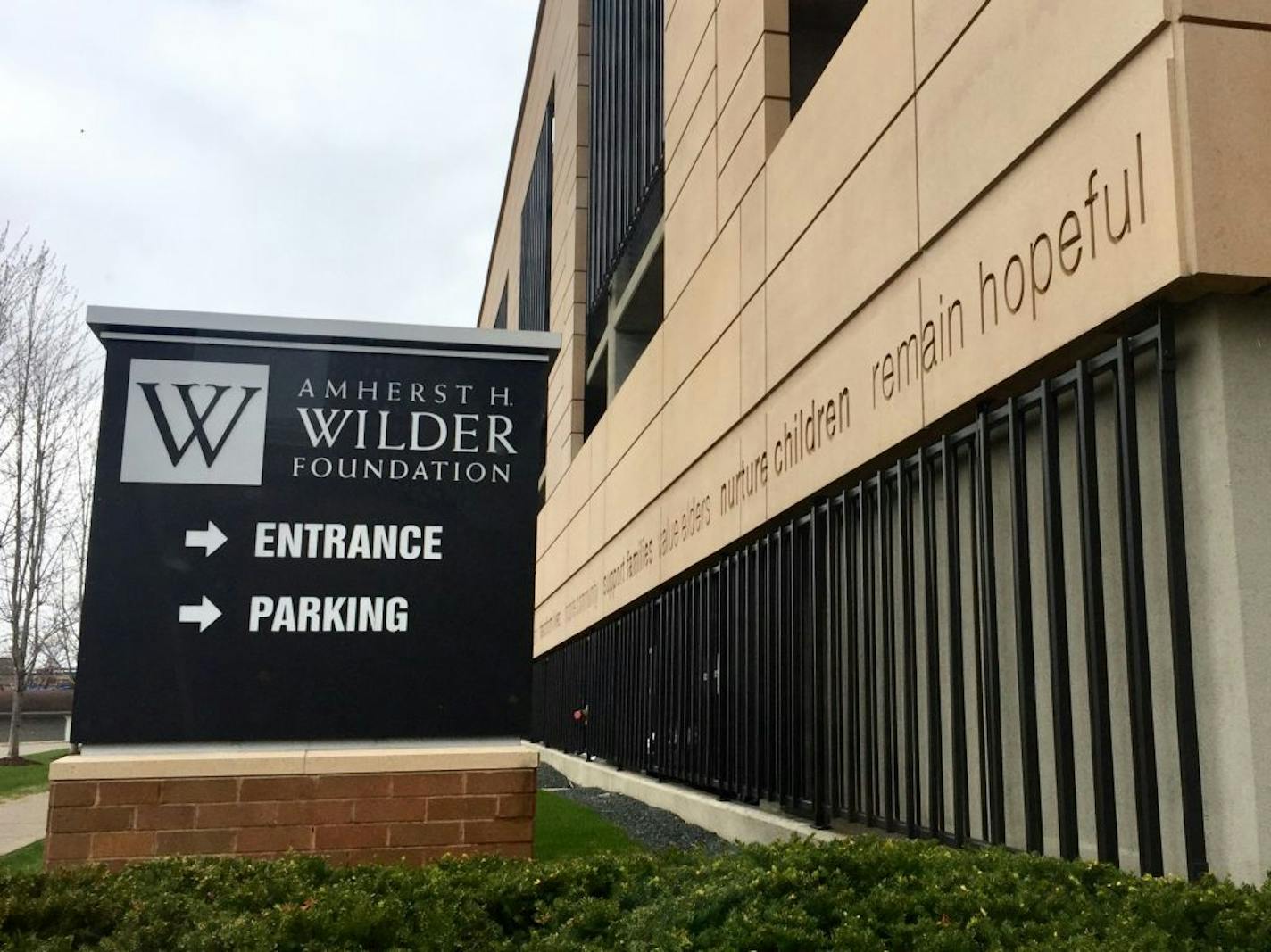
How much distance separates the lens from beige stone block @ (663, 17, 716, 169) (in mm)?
12578

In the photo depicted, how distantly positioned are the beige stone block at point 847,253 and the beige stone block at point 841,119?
15 cm

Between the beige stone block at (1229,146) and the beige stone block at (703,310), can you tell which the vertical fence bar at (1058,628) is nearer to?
the beige stone block at (1229,146)

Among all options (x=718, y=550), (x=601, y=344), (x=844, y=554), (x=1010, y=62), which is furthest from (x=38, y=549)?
(x=1010, y=62)

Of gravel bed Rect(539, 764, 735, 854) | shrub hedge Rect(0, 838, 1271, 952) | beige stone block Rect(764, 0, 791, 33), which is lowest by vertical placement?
gravel bed Rect(539, 764, 735, 854)

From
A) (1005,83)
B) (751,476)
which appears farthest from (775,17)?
(1005,83)

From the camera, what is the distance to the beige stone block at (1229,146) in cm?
473

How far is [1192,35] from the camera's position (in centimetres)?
489

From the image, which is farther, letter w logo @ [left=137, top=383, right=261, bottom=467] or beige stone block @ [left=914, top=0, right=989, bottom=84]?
beige stone block @ [left=914, top=0, right=989, bottom=84]

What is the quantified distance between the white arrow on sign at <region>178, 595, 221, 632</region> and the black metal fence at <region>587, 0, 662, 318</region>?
1070 cm

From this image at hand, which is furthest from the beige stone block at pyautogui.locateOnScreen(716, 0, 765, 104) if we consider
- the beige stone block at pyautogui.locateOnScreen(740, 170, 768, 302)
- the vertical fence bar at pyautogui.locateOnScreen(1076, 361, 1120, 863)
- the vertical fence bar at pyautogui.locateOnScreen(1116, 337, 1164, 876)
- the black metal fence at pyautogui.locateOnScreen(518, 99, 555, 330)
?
the black metal fence at pyautogui.locateOnScreen(518, 99, 555, 330)

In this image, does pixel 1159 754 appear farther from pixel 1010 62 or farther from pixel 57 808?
pixel 57 808

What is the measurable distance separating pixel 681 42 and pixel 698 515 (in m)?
5.47

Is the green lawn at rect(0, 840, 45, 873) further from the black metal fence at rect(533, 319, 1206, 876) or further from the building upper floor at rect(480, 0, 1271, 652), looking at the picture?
the building upper floor at rect(480, 0, 1271, 652)

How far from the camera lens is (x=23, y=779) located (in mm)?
18812
